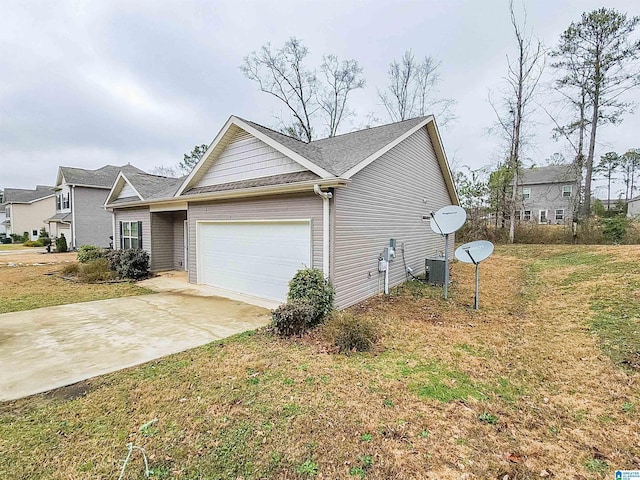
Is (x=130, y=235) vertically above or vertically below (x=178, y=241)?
above

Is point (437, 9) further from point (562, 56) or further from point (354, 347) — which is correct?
point (354, 347)

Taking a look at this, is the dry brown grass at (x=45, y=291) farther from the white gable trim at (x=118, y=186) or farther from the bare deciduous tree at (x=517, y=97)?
the bare deciduous tree at (x=517, y=97)

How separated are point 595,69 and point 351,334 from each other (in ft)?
74.3

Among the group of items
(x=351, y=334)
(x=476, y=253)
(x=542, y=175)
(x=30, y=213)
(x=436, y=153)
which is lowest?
(x=351, y=334)

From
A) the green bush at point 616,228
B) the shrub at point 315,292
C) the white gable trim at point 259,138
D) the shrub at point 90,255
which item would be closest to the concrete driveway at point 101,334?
the shrub at point 315,292


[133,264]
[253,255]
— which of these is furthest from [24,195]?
[253,255]

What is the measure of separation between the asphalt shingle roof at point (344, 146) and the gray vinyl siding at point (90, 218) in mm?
21658

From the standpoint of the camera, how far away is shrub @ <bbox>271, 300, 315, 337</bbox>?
218 inches

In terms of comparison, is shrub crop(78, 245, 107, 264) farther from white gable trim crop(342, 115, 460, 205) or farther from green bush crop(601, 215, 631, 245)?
green bush crop(601, 215, 631, 245)

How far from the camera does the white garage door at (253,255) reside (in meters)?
7.60

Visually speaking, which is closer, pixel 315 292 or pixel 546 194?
pixel 315 292

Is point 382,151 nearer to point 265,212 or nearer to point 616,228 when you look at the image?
point 265,212

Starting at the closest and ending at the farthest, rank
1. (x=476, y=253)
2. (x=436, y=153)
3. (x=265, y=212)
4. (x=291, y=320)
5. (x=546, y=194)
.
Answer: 1. (x=291, y=320)
2. (x=476, y=253)
3. (x=265, y=212)
4. (x=436, y=153)
5. (x=546, y=194)

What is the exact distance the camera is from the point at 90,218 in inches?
929
